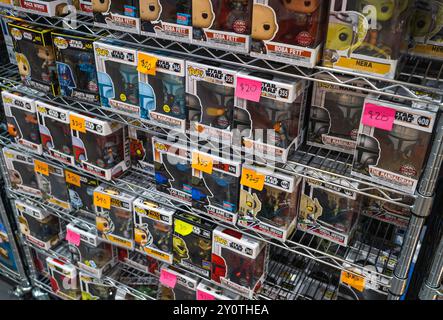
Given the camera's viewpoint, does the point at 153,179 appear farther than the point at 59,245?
No

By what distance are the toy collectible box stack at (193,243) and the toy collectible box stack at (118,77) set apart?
594mm

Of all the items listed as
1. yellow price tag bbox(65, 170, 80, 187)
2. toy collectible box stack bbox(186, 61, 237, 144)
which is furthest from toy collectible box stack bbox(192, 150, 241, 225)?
yellow price tag bbox(65, 170, 80, 187)

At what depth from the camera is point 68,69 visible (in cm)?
224

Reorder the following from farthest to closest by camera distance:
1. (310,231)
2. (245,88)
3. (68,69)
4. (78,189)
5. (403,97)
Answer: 1. (78,189)
2. (68,69)
3. (310,231)
4. (245,88)
5. (403,97)

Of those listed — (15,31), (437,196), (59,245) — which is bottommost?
(59,245)

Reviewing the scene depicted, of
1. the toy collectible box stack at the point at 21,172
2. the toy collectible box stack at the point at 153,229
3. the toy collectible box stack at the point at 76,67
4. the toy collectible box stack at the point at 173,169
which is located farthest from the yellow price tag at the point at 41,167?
the toy collectible box stack at the point at 173,169

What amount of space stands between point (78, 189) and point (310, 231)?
4.57 ft

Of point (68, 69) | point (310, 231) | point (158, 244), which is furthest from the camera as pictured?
point (158, 244)

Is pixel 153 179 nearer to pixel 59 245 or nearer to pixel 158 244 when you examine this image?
pixel 158 244

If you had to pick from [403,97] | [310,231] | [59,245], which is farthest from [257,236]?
[59,245]

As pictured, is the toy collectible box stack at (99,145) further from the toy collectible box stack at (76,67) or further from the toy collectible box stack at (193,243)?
the toy collectible box stack at (193,243)

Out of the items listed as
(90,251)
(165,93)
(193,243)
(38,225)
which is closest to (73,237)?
(90,251)

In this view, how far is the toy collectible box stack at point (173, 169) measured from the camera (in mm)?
2148

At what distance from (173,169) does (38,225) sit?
122 centimetres
